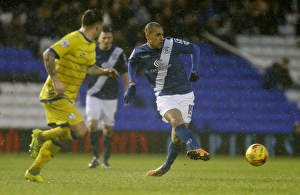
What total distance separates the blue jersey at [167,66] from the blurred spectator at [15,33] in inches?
329

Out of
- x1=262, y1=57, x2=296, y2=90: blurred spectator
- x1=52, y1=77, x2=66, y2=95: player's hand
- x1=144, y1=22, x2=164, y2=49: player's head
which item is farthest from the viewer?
x1=262, y1=57, x2=296, y2=90: blurred spectator

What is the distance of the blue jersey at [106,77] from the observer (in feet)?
37.7

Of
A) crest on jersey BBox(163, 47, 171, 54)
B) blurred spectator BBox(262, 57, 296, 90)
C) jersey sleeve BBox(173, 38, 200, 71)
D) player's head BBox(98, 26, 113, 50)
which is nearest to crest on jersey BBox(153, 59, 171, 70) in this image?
crest on jersey BBox(163, 47, 171, 54)

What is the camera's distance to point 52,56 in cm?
749

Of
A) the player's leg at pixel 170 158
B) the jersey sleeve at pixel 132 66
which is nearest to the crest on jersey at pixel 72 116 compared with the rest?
the jersey sleeve at pixel 132 66

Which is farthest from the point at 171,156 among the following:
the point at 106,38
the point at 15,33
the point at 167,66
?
the point at 15,33

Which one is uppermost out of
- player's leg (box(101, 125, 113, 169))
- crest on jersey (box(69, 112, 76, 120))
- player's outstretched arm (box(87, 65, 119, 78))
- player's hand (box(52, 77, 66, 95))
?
player's outstretched arm (box(87, 65, 119, 78))

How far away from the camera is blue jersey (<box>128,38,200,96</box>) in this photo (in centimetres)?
902

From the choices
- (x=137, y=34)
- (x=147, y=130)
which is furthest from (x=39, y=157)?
(x=137, y=34)

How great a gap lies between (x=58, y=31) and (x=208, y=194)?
11.1 metres

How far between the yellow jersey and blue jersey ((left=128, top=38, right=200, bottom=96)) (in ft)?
4.09

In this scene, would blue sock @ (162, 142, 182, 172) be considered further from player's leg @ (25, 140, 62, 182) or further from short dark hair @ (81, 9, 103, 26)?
short dark hair @ (81, 9, 103, 26)

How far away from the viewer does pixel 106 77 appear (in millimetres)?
11711

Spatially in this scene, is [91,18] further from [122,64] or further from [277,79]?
[277,79]
